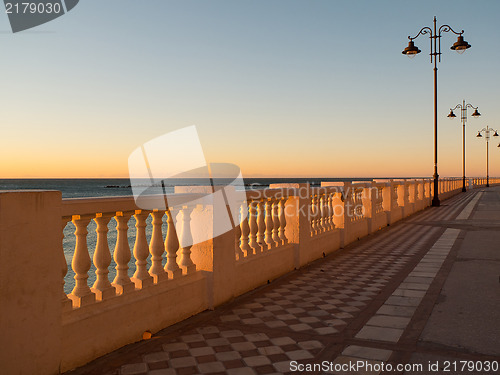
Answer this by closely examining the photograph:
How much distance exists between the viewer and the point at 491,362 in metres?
3.75

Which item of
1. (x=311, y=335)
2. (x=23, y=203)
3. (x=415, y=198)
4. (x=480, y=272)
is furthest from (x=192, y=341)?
(x=415, y=198)

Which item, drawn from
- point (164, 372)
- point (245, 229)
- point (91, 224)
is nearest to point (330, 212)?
point (245, 229)

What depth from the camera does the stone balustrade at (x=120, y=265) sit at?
3.27 meters

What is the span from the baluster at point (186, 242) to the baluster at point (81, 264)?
1.47m

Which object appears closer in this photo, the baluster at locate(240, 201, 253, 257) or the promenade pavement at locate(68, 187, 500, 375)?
the promenade pavement at locate(68, 187, 500, 375)

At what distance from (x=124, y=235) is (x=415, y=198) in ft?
62.9

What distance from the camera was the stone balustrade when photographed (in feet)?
10.7

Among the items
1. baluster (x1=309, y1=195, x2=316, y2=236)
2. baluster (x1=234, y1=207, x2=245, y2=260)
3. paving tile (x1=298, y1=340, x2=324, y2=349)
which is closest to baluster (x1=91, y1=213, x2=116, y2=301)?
paving tile (x1=298, y1=340, x2=324, y2=349)

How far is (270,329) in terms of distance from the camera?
471cm

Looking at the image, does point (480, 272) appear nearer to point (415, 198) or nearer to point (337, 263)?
point (337, 263)

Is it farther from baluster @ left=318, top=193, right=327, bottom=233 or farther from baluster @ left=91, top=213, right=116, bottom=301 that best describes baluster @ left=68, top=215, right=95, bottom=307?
baluster @ left=318, top=193, right=327, bottom=233

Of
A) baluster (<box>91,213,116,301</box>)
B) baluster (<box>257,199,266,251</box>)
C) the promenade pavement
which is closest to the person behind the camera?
the promenade pavement

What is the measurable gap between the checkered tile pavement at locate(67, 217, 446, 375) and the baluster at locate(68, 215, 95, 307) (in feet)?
1.94

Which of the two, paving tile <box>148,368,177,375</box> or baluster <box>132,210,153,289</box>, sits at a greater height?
baluster <box>132,210,153,289</box>
